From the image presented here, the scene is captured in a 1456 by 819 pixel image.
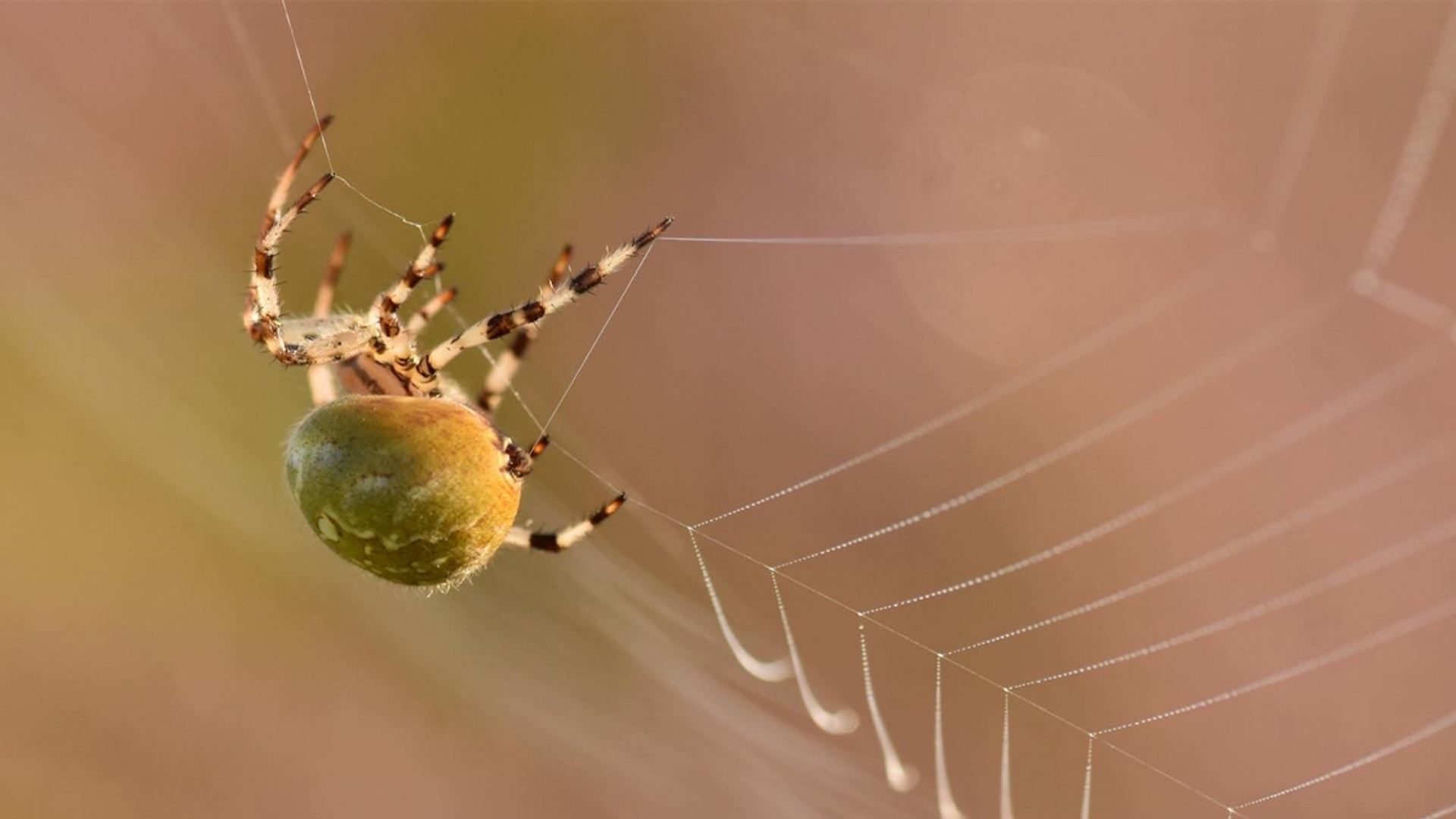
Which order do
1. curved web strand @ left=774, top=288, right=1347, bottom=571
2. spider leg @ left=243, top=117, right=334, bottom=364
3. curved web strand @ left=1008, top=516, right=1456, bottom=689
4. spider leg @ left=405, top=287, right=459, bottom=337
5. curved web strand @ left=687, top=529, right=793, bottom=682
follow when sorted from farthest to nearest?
1. curved web strand @ left=774, top=288, right=1347, bottom=571
2. curved web strand @ left=1008, top=516, right=1456, bottom=689
3. curved web strand @ left=687, top=529, right=793, bottom=682
4. spider leg @ left=405, top=287, right=459, bottom=337
5. spider leg @ left=243, top=117, right=334, bottom=364

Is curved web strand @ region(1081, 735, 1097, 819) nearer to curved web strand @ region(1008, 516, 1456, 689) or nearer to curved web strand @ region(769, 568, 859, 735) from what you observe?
curved web strand @ region(1008, 516, 1456, 689)

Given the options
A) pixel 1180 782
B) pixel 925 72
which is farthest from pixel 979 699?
pixel 925 72

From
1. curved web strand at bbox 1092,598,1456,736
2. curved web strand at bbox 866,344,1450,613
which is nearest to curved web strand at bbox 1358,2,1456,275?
curved web strand at bbox 866,344,1450,613

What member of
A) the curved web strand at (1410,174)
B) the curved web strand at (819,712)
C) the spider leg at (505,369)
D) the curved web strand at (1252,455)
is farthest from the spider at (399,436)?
the curved web strand at (1410,174)

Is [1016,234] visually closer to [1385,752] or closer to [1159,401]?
[1159,401]

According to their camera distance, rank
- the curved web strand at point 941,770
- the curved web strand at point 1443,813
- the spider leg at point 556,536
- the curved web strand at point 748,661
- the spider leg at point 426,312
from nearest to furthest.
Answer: the spider leg at point 426,312 < the spider leg at point 556,536 < the curved web strand at point 1443,813 < the curved web strand at point 941,770 < the curved web strand at point 748,661

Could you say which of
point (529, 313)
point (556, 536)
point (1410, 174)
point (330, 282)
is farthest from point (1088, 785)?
point (330, 282)

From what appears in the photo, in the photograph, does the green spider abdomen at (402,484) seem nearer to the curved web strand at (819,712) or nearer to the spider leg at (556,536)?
the spider leg at (556,536)
